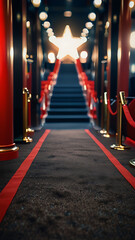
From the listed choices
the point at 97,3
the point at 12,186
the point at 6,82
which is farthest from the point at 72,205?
the point at 97,3

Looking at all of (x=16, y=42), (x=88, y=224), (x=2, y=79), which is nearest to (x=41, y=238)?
(x=88, y=224)

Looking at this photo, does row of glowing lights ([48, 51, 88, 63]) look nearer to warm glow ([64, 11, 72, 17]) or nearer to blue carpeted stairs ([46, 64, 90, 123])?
warm glow ([64, 11, 72, 17])

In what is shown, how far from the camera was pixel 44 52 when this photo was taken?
1920 centimetres

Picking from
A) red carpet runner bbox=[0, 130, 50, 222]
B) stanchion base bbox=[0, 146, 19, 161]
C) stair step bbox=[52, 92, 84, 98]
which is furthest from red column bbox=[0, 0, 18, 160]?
stair step bbox=[52, 92, 84, 98]

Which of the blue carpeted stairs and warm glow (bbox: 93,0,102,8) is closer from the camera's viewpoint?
warm glow (bbox: 93,0,102,8)

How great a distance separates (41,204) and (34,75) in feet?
22.7

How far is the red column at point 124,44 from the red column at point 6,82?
9.27 ft

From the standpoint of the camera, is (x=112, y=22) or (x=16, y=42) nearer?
(x=16, y=42)

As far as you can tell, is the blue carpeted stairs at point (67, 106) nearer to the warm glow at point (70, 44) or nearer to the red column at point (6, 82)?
the warm glow at point (70, 44)

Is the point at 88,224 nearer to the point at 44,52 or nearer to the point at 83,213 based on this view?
the point at 83,213

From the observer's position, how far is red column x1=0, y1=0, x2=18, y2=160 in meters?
3.79

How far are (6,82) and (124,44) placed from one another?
10.6 ft

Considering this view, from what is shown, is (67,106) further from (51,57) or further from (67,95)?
(51,57)

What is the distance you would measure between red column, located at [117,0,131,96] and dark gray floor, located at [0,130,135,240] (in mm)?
2766
